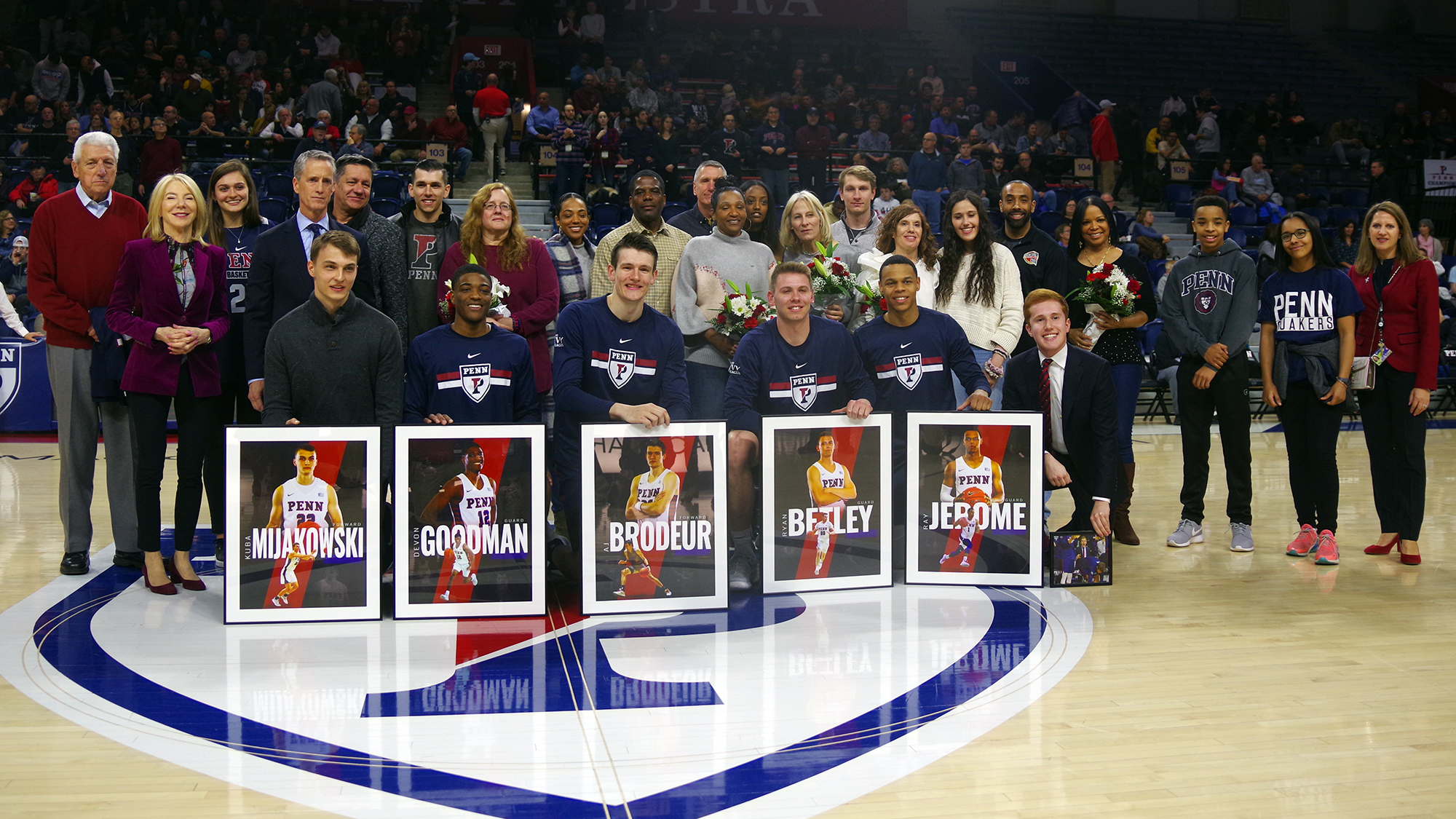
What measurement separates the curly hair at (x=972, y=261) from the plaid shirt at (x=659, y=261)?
1258 millimetres

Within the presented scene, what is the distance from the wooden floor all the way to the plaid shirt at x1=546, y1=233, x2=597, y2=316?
261 centimetres

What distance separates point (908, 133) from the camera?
52.4ft

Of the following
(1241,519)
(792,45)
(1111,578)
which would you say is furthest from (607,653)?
(792,45)

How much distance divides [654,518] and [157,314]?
2.16 meters

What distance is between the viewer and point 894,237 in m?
5.51

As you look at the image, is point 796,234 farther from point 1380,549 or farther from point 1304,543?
point 1380,549

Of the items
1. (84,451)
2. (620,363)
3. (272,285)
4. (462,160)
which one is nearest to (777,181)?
(462,160)

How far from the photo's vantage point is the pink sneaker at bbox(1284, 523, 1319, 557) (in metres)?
5.43

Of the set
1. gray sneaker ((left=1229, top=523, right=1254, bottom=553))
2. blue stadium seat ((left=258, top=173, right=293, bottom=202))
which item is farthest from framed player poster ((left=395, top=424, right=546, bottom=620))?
blue stadium seat ((left=258, top=173, right=293, bottom=202))

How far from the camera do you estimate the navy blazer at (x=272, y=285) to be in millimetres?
4758

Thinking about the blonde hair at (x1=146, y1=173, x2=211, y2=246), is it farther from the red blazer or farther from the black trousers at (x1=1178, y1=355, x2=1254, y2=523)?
the red blazer

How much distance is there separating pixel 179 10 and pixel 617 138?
24.8 feet

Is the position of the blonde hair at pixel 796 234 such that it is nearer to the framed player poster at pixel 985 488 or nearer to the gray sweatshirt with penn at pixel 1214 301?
the framed player poster at pixel 985 488

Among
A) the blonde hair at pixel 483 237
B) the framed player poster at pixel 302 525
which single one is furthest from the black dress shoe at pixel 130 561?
the blonde hair at pixel 483 237
